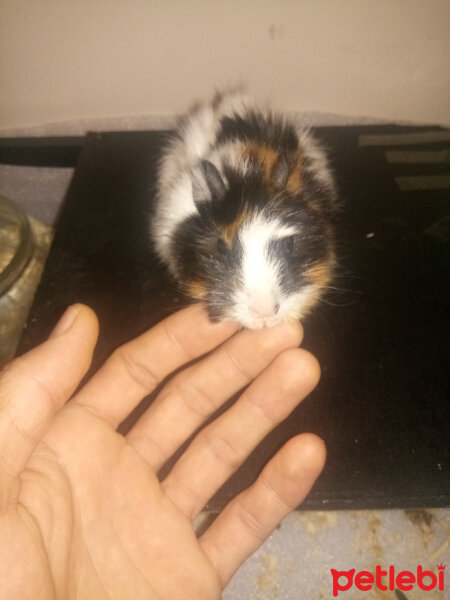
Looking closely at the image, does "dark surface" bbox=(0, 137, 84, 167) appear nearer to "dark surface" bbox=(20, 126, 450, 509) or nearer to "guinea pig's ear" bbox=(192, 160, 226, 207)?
"dark surface" bbox=(20, 126, 450, 509)

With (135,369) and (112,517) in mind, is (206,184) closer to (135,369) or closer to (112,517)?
→ (135,369)

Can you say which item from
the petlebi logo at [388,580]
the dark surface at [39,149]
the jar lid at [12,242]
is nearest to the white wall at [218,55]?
the dark surface at [39,149]

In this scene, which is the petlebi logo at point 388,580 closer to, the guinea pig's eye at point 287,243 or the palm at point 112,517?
the palm at point 112,517

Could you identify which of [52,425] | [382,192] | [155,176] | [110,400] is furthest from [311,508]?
[155,176]

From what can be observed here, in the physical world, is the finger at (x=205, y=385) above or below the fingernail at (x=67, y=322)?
below

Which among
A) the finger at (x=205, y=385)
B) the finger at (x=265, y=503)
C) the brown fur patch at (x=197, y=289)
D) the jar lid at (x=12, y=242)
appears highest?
the brown fur patch at (x=197, y=289)

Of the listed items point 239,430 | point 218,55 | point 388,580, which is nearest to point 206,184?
point 239,430
